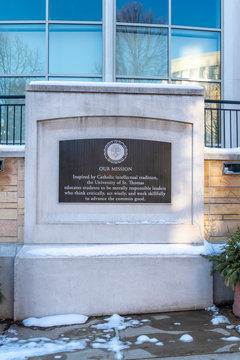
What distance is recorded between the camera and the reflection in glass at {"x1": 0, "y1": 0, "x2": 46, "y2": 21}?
8383 mm

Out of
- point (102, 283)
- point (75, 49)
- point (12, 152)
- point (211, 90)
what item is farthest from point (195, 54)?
point (102, 283)

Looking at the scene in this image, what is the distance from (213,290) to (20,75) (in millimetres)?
6676

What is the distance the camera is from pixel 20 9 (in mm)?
8398

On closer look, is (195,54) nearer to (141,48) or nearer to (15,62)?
(141,48)

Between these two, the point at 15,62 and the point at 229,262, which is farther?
the point at 15,62

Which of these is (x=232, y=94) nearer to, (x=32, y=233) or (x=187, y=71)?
(x=187, y=71)

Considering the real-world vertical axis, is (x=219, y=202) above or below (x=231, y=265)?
above

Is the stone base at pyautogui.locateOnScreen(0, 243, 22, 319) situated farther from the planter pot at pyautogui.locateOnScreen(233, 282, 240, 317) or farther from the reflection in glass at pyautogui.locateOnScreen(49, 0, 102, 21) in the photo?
the reflection in glass at pyautogui.locateOnScreen(49, 0, 102, 21)

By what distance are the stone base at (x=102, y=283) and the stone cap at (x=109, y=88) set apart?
2.39 metres

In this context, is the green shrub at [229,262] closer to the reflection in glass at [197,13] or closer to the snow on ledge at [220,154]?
the snow on ledge at [220,154]

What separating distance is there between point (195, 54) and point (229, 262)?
6110 mm

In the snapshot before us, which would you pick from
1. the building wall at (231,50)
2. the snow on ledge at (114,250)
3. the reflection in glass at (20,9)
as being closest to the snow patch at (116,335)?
the snow on ledge at (114,250)

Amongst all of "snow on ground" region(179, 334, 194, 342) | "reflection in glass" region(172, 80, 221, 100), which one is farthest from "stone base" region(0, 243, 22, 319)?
"reflection in glass" region(172, 80, 221, 100)

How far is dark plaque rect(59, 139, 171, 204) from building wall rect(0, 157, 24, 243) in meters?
0.63
